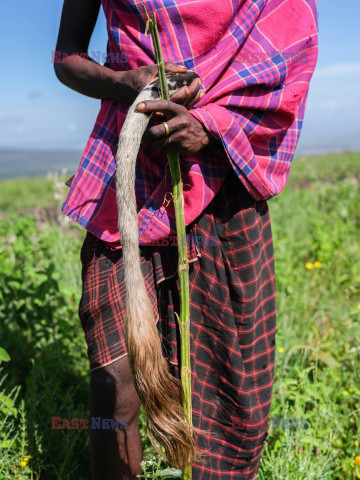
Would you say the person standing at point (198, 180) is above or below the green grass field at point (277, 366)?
above

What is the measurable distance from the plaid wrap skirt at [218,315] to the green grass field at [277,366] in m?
0.26

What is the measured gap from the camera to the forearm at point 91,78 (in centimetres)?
136

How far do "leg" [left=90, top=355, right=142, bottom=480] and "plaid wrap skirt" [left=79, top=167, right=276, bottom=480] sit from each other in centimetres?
5

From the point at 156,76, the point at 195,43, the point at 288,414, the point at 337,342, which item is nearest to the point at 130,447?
the point at 288,414

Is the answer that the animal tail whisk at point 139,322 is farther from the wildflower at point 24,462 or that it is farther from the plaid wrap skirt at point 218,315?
the wildflower at point 24,462

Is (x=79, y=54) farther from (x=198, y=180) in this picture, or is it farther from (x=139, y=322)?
(x=139, y=322)

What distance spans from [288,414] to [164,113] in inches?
60.5

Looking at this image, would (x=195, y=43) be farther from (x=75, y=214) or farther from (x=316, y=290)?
(x=316, y=290)

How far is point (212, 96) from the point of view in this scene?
135cm

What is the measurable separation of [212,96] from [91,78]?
383 mm

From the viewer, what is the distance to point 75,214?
1465mm

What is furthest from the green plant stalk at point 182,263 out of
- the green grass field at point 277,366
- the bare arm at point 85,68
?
the green grass field at point 277,366

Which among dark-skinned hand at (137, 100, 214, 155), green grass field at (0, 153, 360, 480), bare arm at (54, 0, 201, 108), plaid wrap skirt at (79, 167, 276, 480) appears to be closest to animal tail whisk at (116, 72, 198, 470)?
dark-skinned hand at (137, 100, 214, 155)

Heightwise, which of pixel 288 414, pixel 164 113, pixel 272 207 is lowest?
pixel 288 414
